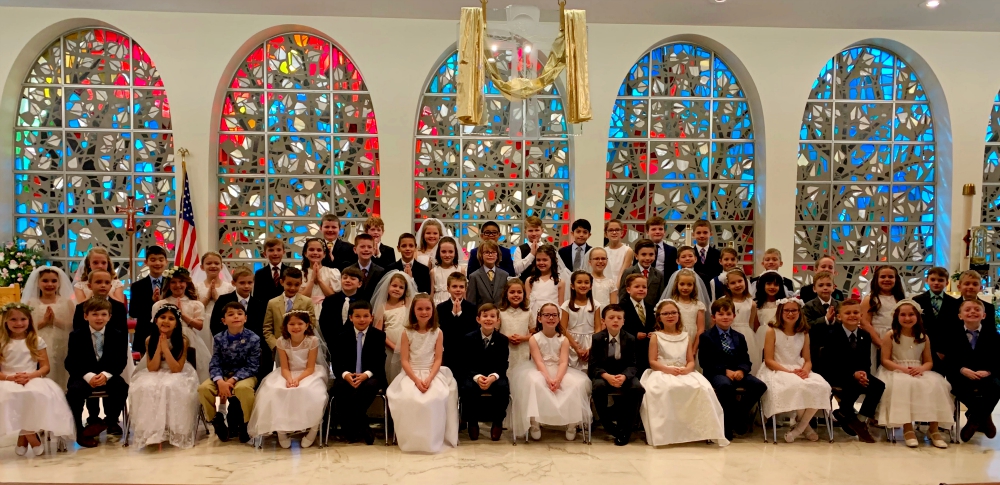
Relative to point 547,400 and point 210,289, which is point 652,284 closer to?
point 547,400

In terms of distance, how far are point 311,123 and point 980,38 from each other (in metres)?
9.04

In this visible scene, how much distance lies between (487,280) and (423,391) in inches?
48.3

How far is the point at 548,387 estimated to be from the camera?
5426 millimetres

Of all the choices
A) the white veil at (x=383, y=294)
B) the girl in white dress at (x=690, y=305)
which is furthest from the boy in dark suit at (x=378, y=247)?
the girl in white dress at (x=690, y=305)

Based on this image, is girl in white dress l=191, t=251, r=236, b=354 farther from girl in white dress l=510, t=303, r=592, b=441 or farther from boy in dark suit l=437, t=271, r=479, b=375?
girl in white dress l=510, t=303, r=592, b=441

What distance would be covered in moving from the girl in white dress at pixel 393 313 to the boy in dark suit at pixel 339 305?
19cm

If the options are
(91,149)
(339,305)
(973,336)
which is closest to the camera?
(973,336)

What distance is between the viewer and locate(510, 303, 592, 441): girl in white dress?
537 centimetres

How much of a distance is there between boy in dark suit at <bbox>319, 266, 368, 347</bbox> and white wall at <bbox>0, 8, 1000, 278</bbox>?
378 centimetres

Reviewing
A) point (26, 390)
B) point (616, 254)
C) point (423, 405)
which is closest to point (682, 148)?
point (616, 254)

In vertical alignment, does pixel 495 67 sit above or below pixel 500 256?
above

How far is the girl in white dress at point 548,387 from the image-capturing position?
5.37 m

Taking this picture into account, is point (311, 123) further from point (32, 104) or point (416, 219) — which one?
point (32, 104)

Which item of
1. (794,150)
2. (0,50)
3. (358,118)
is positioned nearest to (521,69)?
(358,118)
